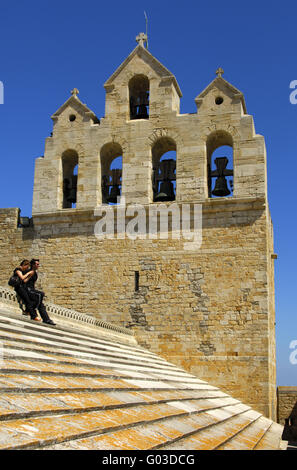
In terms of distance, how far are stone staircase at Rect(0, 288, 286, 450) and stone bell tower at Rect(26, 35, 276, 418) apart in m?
4.03

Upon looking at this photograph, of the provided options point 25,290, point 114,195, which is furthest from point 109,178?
point 25,290

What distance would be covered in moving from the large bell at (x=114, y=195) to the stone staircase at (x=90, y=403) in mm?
6814

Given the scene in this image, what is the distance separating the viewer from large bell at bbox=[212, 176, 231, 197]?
48.3 ft

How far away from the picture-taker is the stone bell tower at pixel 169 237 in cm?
1330

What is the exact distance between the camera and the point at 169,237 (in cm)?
1423

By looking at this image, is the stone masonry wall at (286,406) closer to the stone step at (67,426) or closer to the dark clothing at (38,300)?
the dark clothing at (38,300)

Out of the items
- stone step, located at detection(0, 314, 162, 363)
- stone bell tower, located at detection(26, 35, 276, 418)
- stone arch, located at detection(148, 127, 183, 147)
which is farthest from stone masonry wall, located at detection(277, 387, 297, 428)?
stone step, located at detection(0, 314, 162, 363)

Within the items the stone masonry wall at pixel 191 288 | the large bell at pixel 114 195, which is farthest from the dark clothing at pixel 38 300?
the large bell at pixel 114 195

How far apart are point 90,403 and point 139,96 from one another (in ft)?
41.0

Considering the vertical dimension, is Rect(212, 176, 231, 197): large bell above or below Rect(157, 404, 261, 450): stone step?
above

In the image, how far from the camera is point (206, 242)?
1398 centimetres

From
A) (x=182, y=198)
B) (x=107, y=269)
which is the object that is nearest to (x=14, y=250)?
(x=107, y=269)

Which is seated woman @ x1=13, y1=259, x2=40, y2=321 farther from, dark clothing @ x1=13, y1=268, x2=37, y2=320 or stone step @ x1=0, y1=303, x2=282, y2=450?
stone step @ x1=0, y1=303, x2=282, y2=450
